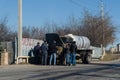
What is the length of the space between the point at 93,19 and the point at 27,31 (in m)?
14.6

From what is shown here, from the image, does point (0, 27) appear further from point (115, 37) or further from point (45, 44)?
point (45, 44)

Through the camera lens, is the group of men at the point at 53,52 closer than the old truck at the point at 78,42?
Yes

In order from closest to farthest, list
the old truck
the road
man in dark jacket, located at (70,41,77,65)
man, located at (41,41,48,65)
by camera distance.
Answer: the road, man in dark jacket, located at (70,41,77,65), man, located at (41,41,48,65), the old truck

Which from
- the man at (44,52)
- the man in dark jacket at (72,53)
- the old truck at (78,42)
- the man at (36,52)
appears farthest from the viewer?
the old truck at (78,42)

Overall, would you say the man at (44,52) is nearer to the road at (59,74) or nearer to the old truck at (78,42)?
the old truck at (78,42)

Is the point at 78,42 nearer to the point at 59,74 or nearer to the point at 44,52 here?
the point at 44,52

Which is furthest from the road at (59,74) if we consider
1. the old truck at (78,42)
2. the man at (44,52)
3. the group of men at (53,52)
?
the old truck at (78,42)

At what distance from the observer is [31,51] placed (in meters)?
32.2

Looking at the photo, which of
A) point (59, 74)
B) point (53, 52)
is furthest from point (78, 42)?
point (59, 74)

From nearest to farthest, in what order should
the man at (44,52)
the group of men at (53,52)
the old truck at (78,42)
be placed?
the group of men at (53,52) → the man at (44,52) → the old truck at (78,42)

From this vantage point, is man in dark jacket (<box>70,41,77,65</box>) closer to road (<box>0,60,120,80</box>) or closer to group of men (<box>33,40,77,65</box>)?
group of men (<box>33,40,77,65</box>)

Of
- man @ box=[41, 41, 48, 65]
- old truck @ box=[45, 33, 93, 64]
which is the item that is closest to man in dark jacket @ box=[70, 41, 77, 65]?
old truck @ box=[45, 33, 93, 64]

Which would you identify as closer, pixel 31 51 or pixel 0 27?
pixel 31 51

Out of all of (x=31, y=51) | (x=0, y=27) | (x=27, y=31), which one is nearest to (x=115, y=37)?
(x=27, y=31)
